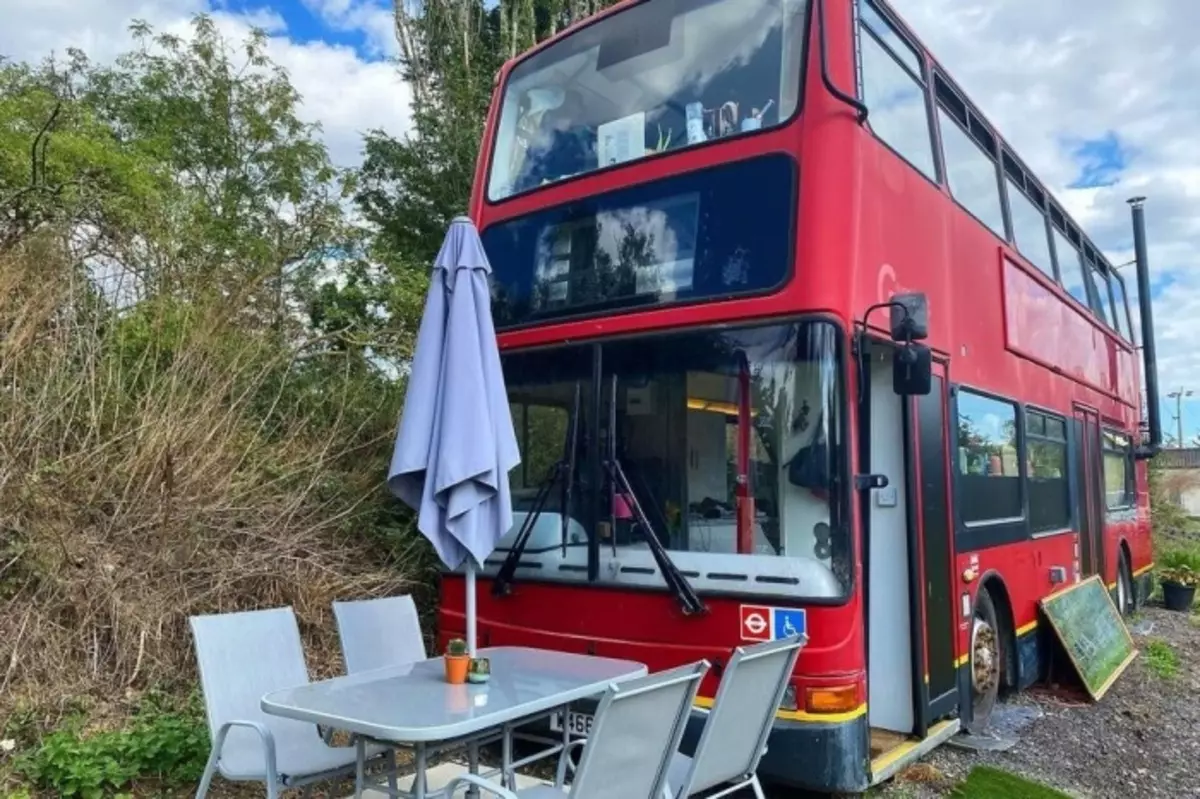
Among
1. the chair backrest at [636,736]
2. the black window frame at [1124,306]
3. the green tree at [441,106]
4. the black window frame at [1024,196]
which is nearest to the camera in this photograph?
the chair backrest at [636,736]

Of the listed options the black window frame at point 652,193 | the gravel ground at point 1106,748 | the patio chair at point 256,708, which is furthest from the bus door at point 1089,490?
the patio chair at point 256,708

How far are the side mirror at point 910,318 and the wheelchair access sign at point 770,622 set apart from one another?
1.37 m

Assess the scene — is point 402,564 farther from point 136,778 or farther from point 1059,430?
point 1059,430

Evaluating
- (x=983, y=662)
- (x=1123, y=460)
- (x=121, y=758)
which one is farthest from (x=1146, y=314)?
(x=121, y=758)

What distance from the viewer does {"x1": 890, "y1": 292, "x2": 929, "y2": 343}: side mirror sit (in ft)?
14.4

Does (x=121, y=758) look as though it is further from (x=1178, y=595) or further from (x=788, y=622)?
(x=1178, y=595)

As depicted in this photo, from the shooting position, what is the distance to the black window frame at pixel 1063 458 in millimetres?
6861

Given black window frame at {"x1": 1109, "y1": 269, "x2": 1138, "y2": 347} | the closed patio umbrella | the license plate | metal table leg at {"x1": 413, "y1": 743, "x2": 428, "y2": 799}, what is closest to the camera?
metal table leg at {"x1": 413, "y1": 743, "x2": 428, "y2": 799}

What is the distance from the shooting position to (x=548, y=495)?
16.1 feet

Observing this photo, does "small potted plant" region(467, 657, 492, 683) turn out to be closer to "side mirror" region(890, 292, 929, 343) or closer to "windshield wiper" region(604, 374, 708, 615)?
"windshield wiper" region(604, 374, 708, 615)

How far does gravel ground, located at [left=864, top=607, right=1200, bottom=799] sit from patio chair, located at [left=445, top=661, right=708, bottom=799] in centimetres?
181

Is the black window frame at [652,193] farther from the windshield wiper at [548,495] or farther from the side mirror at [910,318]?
the side mirror at [910,318]

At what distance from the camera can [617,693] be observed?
280 centimetres

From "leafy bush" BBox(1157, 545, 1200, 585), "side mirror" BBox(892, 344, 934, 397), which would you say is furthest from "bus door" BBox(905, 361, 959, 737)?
"leafy bush" BBox(1157, 545, 1200, 585)
